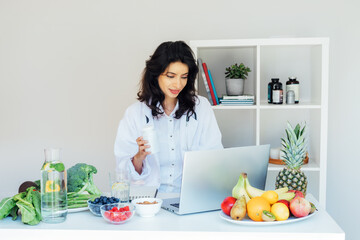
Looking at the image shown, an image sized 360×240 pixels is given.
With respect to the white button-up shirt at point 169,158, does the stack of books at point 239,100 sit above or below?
above

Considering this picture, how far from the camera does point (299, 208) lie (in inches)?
66.7

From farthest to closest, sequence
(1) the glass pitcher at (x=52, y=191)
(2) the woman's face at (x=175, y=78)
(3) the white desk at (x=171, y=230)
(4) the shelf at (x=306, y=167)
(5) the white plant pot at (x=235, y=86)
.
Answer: (5) the white plant pot at (x=235, y=86)
(4) the shelf at (x=306, y=167)
(2) the woman's face at (x=175, y=78)
(1) the glass pitcher at (x=52, y=191)
(3) the white desk at (x=171, y=230)

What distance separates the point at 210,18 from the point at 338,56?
107 centimetres

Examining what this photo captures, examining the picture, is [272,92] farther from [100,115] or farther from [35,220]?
[35,220]

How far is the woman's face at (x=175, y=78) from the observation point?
8.52 ft

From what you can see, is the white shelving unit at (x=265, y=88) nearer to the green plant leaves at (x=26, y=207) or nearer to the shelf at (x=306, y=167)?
the shelf at (x=306, y=167)

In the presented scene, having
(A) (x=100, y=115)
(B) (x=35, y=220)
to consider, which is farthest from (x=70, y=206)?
(A) (x=100, y=115)

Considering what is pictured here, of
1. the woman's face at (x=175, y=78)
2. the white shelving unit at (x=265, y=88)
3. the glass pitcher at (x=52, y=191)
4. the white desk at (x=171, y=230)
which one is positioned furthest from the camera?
the white shelving unit at (x=265, y=88)

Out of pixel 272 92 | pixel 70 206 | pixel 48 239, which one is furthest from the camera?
pixel 272 92

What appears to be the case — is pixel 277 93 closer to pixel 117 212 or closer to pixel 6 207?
pixel 117 212

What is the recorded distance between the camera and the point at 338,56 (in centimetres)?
344

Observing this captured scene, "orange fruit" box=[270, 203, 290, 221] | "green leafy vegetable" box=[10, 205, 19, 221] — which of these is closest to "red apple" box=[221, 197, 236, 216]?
"orange fruit" box=[270, 203, 290, 221]

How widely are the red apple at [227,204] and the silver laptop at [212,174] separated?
115 mm

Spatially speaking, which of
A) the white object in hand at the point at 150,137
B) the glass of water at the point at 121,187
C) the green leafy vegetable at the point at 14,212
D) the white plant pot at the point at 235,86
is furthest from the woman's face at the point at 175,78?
the green leafy vegetable at the point at 14,212
